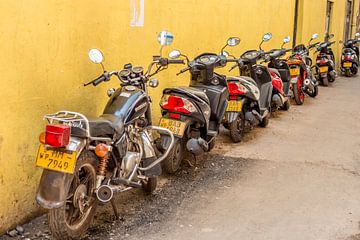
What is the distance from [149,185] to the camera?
4.20 metres

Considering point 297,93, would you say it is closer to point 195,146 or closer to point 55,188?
point 195,146

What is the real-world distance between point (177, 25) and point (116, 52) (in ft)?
4.61

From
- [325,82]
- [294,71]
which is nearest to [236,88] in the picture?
[294,71]

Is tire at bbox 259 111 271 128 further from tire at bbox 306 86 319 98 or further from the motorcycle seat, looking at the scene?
tire at bbox 306 86 319 98

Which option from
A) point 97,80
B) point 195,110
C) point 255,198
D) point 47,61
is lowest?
point 255,198

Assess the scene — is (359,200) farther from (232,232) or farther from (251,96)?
(251,96)

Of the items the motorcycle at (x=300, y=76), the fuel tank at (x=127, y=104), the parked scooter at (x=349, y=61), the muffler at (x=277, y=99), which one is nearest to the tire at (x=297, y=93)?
the motorcycle at (x=300, y=76)

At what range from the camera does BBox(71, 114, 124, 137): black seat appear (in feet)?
10.0

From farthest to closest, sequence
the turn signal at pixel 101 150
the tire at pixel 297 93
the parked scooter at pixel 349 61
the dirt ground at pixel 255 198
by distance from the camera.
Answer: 1. the parked scooter at pixel 349 61
2. the tire at pixel 297 93
3. the dirt ground at pixel 255 198
4. the turn signal at pixel 101 150

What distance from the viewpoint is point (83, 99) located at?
405 cm

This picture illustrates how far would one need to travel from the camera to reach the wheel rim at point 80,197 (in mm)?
3205

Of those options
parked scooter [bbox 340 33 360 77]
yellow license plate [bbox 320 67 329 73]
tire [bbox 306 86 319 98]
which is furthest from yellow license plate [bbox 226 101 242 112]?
parked scooter [bbox 340 33 360 77]

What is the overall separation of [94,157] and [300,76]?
665 cm

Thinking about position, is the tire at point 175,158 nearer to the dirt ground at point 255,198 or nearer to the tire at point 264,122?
the dirt ground at point 255,198
